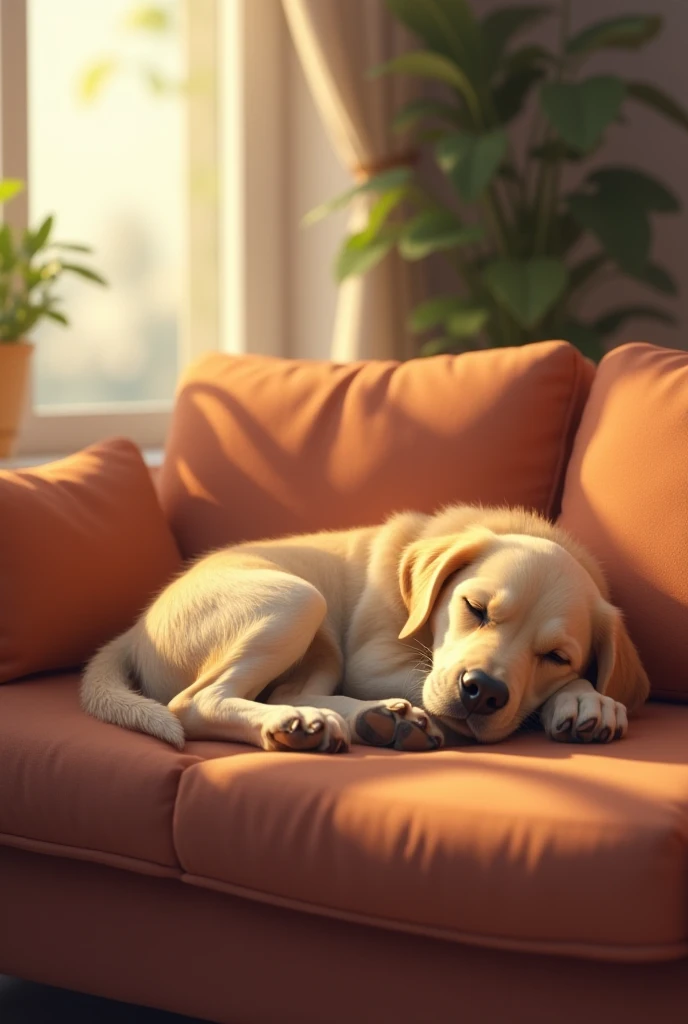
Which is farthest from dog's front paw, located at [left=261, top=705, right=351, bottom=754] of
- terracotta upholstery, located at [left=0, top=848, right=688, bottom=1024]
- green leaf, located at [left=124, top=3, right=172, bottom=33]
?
green leaf, located at [left=124, top=3, right=172, bottom=33]

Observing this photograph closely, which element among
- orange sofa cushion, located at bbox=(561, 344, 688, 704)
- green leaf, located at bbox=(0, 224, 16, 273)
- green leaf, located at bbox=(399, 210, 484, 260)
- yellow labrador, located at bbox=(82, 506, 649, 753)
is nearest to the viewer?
yellow labrador, located at bbox=(82, 506, 649, 753)

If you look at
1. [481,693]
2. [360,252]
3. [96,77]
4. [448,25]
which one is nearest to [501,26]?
[448,25]

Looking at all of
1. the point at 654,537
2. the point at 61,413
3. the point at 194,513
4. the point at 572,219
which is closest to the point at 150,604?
the point at 194,513

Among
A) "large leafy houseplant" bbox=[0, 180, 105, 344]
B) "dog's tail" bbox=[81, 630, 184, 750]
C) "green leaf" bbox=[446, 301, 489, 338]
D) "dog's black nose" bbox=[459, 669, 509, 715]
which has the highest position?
"large leafy houseplant" bbox=[0, 180, 105, 344]

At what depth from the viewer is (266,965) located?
6.39ft

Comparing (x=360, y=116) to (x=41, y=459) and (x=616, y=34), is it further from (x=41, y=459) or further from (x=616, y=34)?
(x=41, y=459)

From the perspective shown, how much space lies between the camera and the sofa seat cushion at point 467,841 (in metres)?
1.66

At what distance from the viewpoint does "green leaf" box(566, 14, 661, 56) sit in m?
4.18

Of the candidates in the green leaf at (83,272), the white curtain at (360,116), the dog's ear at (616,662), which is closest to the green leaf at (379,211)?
the white curtain at (360,116)

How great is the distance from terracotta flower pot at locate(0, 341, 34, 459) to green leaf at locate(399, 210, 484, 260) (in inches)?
49.8

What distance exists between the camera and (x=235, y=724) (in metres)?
2.10

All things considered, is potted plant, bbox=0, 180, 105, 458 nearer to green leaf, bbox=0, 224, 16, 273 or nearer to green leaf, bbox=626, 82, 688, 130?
green leaf, bbox=0, 224, 16, 273

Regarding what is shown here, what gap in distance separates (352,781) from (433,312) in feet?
9.22

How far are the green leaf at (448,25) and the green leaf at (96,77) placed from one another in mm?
1024
